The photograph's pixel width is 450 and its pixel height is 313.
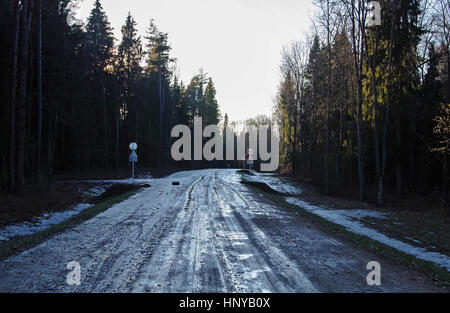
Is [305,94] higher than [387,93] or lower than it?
Answer: higher

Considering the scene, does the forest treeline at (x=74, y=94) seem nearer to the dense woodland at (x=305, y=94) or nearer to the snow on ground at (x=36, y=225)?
the dense woodland at (x=305, y=94)

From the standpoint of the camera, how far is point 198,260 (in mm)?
6281

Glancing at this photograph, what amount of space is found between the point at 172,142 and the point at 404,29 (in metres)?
46.5

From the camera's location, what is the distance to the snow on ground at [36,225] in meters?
9.41

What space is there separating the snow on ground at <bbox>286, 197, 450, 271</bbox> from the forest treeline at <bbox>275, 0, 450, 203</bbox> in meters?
5.15

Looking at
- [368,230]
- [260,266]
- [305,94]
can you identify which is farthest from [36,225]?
[305,94]

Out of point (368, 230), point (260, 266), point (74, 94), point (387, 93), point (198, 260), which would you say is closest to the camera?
point (260, 266)

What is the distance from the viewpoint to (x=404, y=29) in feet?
73.7

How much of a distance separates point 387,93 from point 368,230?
38.0 ft

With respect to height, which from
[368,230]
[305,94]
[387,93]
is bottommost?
[368,230]

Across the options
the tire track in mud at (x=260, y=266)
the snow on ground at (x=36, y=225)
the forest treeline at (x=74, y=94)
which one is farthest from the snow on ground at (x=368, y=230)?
the forest treeline at (x=74, y=94)

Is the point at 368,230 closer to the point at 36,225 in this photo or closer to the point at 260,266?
the point at 260,266

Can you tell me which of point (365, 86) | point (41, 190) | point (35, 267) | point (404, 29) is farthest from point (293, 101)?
point (35, 267)
